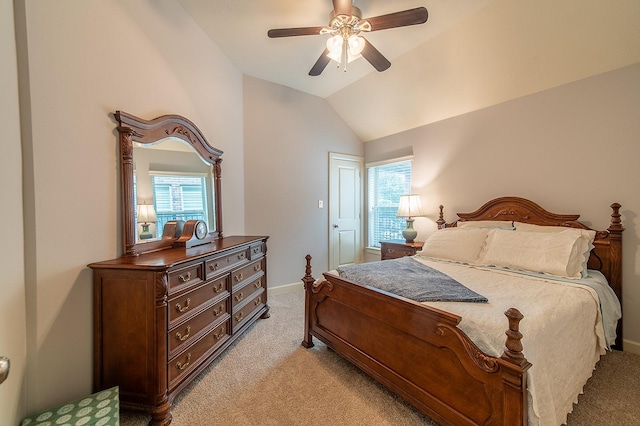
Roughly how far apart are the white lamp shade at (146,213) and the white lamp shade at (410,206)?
2.93 m

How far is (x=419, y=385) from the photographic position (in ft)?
4.92

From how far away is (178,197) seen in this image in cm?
233

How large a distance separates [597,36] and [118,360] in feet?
13.6

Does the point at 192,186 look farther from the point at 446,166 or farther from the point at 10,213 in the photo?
the point at 446,166

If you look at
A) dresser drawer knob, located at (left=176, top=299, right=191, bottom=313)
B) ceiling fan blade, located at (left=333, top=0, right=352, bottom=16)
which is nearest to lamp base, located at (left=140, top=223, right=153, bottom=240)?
dresser drawer knob, located at (left=176, top=299, right=191, bottom=313)

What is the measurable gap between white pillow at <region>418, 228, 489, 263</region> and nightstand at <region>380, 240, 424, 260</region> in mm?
414

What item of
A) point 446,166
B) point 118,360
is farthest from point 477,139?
point 118,360

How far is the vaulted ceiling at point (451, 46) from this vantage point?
2.12 meters

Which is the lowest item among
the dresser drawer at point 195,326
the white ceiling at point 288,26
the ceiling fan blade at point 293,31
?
the dresser drawer at point 195,326

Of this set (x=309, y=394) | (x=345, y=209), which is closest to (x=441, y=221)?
(x=345, y=209)

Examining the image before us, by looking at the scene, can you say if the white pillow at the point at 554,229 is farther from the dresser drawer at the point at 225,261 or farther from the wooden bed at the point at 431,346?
the dresser drawer at the point at 225,261

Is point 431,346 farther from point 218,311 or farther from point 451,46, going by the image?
point 451,46

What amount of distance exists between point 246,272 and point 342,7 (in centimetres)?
234

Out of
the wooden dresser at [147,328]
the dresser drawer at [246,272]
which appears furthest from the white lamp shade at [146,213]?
the dresser drawer at [246,272]
